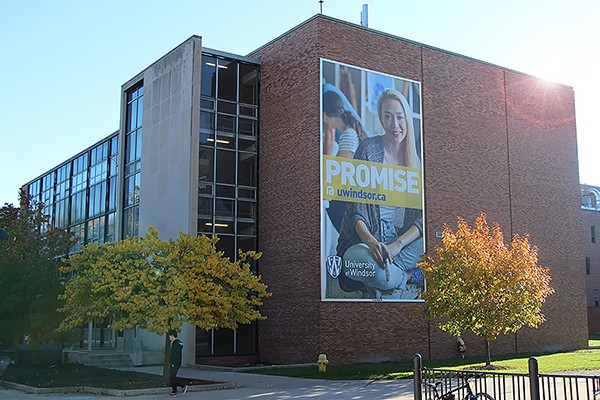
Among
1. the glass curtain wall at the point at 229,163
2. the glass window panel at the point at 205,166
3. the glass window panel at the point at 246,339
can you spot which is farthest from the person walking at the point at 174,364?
the glass window panel at the point at 205,166

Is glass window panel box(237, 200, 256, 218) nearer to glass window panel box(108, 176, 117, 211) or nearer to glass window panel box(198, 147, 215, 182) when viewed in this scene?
glass window panel box(198, 147, 215, 182)

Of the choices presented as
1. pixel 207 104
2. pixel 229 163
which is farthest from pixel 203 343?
pixel 207 104

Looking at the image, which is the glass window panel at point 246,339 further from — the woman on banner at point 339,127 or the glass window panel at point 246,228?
the woman on banner at point 339,127

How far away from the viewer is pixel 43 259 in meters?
34.2

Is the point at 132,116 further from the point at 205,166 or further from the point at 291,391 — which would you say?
the point at 291,391

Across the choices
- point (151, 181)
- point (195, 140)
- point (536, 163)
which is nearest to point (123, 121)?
point (151, 181)

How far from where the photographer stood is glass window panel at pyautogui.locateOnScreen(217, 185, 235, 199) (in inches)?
1300

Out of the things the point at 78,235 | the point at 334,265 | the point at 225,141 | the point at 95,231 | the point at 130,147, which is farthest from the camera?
the point at 78,235

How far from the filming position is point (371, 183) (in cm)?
3075

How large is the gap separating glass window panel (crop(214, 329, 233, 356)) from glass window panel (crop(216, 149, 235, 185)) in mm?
6873

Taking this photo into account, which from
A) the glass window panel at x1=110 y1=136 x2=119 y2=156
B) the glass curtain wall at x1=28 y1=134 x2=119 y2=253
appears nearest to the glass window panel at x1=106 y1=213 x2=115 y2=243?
the glass curtain wall at x1=28 y1=134 x2=119 y2=253

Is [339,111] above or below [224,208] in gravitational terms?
above

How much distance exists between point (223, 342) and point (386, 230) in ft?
29.0

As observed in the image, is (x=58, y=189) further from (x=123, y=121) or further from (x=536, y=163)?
(x=536, y=163)
